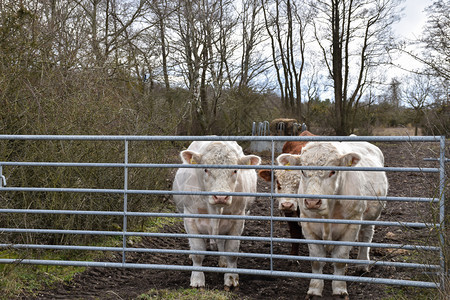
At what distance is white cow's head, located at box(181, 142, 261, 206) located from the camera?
16.9 ft

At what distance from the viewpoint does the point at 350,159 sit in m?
4.93

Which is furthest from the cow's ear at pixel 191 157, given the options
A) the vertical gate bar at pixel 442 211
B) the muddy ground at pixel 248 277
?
the vertical gate bar at pixel 442 211

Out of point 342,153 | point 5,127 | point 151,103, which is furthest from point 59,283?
point 151,103

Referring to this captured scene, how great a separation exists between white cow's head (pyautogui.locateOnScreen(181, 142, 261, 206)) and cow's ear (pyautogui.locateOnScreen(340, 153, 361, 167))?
1067mm

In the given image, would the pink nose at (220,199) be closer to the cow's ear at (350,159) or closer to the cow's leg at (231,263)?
the cow's leg at (231,263)

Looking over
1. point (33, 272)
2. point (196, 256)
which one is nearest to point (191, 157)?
point (196, 256)

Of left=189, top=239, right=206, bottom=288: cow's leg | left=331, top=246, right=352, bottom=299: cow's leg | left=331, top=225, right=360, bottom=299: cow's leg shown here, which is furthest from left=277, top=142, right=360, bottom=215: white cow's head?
left=189, top=239, right=206, bottom=288: cow's leg

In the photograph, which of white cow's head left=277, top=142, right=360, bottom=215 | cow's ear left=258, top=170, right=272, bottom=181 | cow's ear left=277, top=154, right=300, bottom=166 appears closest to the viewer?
white cow's head left=277, top=142, right=360, bottom=215

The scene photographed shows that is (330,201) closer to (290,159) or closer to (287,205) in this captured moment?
(290,159)

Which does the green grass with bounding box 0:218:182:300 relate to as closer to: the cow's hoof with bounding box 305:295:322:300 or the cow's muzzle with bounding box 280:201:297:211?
the cow's muzzle with bounding box 280:201:297:211

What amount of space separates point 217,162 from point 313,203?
1.30 m

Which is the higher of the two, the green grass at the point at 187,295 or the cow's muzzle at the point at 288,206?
the cow's muzzle at the point at 288,206

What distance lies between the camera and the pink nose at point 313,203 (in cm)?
454

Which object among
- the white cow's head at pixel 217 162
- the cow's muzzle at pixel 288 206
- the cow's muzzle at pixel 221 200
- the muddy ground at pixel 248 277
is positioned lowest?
the muddy ground at pixel 248 277
